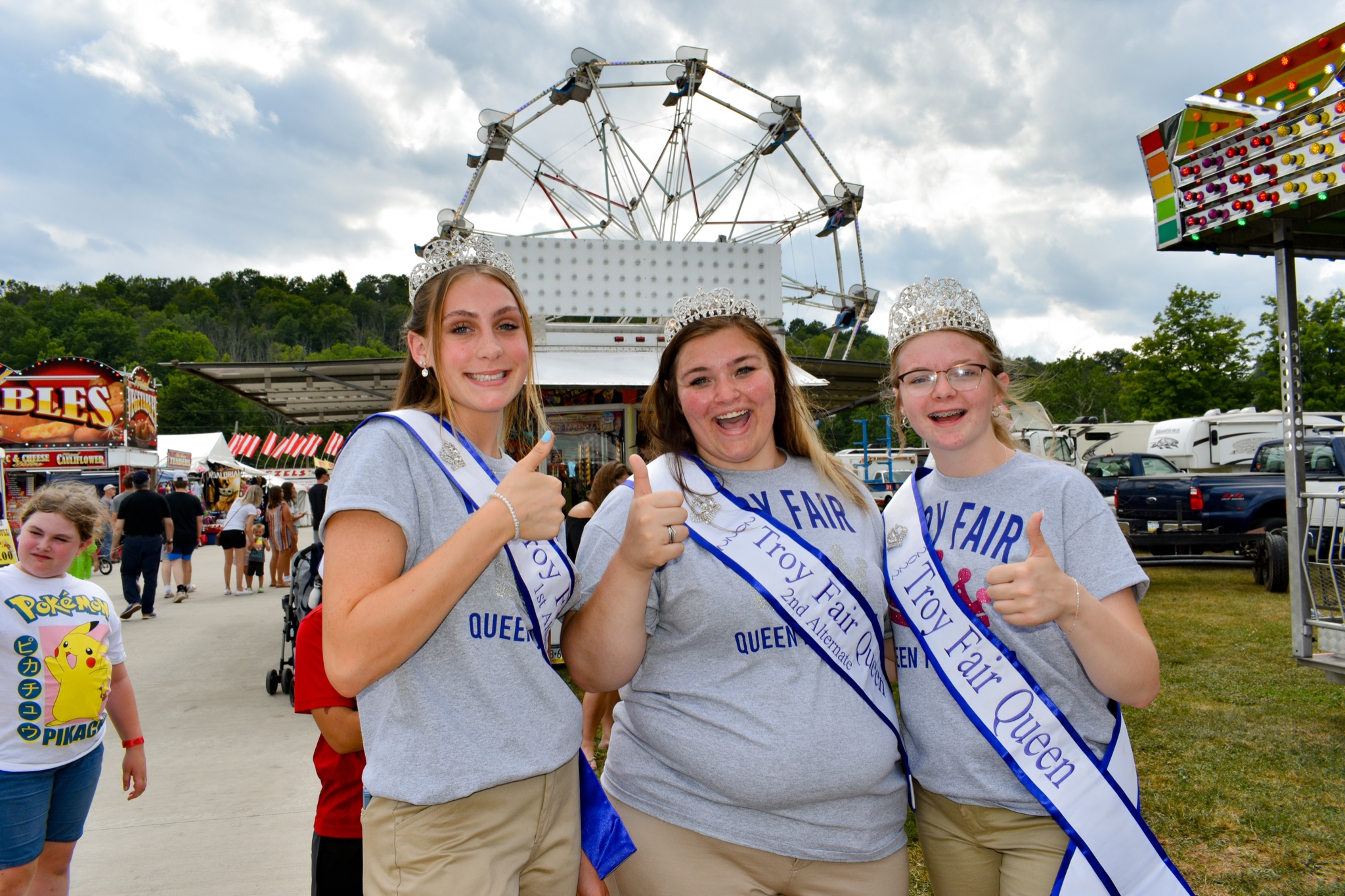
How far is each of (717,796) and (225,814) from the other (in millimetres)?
3679

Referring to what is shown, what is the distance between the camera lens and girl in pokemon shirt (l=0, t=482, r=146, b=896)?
2307 millimetres

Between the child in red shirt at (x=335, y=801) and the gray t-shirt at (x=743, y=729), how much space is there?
26.7 inches

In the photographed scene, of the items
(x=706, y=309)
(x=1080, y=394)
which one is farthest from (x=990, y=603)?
(x=1080, y=394)

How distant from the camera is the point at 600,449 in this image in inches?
316

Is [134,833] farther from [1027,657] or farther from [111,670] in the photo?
[1027,657]

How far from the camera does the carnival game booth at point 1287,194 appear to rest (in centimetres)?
403

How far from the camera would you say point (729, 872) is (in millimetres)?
1614

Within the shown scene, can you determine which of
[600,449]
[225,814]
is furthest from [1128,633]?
[600,449]

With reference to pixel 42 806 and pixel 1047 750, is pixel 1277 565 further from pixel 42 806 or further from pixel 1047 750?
pixel 42 806

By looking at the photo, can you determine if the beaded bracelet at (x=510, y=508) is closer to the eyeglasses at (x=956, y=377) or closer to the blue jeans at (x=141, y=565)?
the eyeglasses at (x=956, y=377)

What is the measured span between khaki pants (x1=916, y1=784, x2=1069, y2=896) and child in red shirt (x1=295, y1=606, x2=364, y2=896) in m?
1.34

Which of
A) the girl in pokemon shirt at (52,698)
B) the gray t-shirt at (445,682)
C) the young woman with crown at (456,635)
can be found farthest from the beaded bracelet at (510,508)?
the girl in pokemon shirt at (52,698)

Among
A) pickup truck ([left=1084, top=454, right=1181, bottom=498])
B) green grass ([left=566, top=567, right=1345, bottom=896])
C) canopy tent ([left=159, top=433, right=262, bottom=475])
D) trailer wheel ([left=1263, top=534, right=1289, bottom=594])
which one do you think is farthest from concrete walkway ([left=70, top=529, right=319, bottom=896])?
canopy tent ([left=159, top=433, right=262, bottom=475])

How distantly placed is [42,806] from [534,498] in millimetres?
2096
